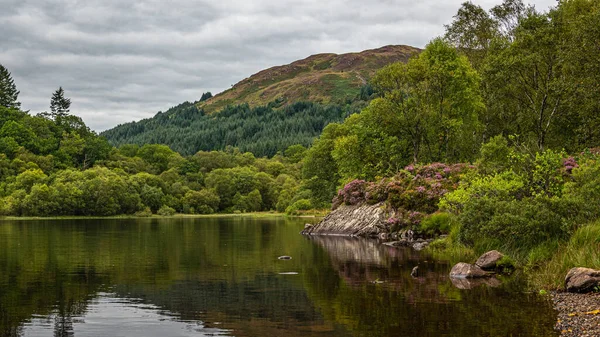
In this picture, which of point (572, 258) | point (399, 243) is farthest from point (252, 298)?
point (399, 243)

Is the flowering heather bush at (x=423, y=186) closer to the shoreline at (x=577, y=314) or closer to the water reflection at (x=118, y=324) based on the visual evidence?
the shoreline at (x=577, y=314)

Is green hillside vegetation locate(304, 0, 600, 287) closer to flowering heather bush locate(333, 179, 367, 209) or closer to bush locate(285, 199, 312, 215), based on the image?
flowering heather bush locate(333, 179, 367, 209)

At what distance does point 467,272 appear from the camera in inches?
1324

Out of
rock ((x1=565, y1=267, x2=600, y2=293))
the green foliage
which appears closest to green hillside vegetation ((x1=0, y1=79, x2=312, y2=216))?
the green foliage

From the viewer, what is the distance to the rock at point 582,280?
83.3ft

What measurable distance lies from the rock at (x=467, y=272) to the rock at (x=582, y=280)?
688cm

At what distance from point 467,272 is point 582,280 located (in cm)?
843

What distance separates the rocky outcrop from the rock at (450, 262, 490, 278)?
101 feet

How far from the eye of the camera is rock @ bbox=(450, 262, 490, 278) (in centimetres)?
3331

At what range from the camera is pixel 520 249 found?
35.6 m

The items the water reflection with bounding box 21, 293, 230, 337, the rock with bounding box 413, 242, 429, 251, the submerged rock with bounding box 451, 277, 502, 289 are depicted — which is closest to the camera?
the water reflection with bounding box 21, 293, 230, 337

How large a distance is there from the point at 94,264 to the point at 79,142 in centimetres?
15957

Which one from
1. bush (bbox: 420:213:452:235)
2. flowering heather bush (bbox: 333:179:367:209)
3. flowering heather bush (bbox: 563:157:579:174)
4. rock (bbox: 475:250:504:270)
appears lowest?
rock (bbox: 475:250:504:270)

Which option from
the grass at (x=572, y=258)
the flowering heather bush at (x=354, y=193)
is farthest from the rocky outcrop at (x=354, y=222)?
the grass at (x=572, y=258)
